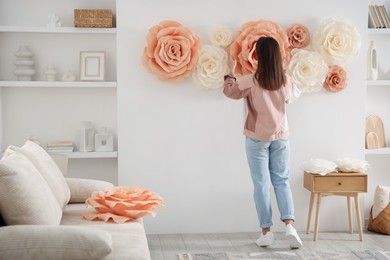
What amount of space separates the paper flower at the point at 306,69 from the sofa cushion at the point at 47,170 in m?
2.06

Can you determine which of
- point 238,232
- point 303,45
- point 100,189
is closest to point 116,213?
point 100,189

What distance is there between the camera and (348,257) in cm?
417

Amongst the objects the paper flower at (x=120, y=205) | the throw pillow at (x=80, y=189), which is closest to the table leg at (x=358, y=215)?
the paper flower at (x=120, y=205)

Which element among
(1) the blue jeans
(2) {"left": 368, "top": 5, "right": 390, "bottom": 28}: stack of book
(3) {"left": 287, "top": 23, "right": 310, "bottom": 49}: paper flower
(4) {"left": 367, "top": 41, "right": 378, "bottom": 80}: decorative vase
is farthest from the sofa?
(2) {"left": 368, "top": 5, "right": 390, "bottom": 28}: stack of book

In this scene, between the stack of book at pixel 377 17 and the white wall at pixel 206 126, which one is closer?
the white wall at pixel 206 126

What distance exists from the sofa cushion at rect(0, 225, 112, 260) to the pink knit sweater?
2035mm

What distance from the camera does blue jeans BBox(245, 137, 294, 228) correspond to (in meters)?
4.39

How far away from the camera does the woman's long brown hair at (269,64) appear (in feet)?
13.9

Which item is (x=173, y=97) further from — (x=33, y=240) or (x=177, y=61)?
(x=33, y=240)

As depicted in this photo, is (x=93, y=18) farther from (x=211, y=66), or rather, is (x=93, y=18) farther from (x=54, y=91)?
(x=211, y=66)

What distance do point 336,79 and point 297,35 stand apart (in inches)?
18.0

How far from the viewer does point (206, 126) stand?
486cm

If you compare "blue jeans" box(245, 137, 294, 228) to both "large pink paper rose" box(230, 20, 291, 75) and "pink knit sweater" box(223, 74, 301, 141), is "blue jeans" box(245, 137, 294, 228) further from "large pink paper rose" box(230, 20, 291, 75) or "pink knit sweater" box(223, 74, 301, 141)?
"large pink paper rose" box(230, 20, 291, 75)

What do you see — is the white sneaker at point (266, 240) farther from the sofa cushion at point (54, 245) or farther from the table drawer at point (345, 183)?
the sofa cushion at point (54, 245)
